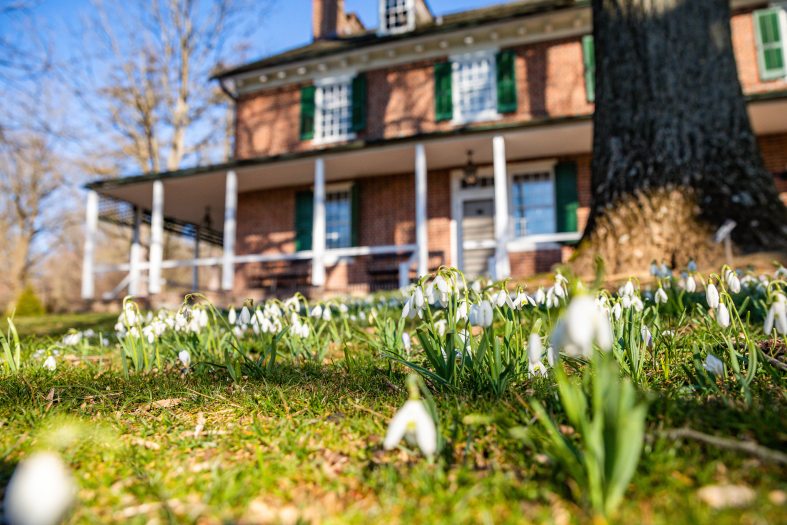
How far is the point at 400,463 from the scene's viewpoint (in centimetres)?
146

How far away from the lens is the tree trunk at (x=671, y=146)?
498 centimetres

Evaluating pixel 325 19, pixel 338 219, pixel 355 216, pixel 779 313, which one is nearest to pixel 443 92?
pixel 355 216

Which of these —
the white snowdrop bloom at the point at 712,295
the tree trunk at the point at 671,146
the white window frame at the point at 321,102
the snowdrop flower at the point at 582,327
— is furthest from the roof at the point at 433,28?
the snowdrop flower at the point at 582,327

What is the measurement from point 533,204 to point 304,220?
5.96 meters

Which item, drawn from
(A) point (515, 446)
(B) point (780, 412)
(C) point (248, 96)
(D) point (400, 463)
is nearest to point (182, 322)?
(D) point (400, 463)

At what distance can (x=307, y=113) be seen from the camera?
45.2 ft

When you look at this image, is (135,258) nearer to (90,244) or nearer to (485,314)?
(90,244)

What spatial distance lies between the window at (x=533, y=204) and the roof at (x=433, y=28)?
3853 mm

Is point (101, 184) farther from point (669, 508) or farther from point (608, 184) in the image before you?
point (669, 508)

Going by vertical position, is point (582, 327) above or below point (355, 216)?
below

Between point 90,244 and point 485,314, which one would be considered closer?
point 485,314

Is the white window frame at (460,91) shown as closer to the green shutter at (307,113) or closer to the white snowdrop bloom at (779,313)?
the green shutter at (307,113)

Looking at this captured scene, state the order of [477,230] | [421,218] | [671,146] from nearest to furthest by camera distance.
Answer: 1. [671,146]
2. [421,218]
3. [477,230]

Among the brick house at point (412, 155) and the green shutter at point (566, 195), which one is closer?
the brick house at point (412, 155)
